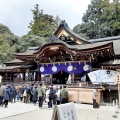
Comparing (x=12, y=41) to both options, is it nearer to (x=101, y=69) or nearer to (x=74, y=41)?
(x=74, y=41)

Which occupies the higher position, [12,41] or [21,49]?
[12,41]

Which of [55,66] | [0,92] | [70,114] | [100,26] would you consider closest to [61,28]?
[55,66]

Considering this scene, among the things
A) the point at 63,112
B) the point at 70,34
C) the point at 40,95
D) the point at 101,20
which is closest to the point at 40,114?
the point at 40,95

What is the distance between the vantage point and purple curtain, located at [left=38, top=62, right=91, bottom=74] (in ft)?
66.7

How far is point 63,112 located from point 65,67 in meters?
16.9

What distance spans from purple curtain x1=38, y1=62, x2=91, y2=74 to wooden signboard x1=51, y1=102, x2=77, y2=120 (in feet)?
50.0

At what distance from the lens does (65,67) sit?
21531 millimetres

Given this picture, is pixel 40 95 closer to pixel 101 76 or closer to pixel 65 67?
pixel 101 76

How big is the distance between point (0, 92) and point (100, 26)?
40.6 metres

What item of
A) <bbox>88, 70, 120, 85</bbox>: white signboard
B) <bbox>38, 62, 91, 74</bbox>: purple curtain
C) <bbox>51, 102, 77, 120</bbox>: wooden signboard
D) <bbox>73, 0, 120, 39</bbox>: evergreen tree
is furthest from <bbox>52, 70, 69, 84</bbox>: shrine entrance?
<bbox>73, 0, 120, 39</bbox>: evergreen tree

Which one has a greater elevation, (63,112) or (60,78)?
(60,78)

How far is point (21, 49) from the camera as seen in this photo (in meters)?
45.7

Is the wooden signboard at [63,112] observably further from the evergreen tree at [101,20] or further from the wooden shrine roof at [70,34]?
the evergreen tree at [101,20]

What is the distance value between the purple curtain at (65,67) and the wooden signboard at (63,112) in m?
15.2
